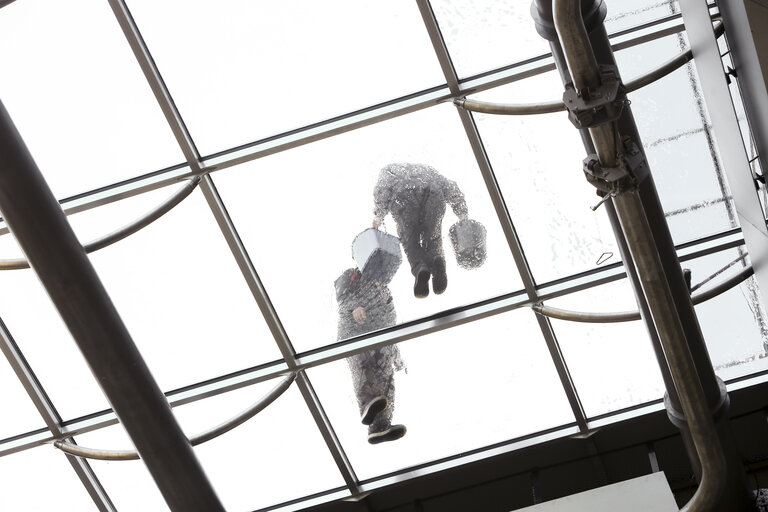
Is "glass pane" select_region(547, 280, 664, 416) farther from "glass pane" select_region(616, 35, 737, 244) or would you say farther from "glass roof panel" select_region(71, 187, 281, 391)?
"glass roof panel" select_region(71, 187, 281, 391)

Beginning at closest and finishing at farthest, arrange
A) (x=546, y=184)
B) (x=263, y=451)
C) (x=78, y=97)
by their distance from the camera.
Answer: (x=78, y=97) → (x=546, y=184) → (x=263, y=451)

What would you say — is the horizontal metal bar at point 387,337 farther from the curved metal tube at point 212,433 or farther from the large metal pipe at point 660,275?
the large metal pipe at point 660,275

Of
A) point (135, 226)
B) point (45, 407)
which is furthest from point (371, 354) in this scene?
point (45, 407)

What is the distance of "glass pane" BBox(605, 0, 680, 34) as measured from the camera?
12.9 meters

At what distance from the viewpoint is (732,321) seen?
1450 centimetres

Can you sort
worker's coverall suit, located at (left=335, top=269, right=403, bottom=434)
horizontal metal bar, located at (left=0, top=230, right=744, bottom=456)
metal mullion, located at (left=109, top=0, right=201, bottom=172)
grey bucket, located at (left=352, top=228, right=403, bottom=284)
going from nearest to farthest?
1. metal mullion, located at (left=109, top=0, right=201, bottom=172)
2. horizontal metal bar, located at (left=0, top=230, right=744, bottom=456)
3. grey bucket, located at (left=352, top=228, right=403, bottom=284)
4. worker's coverall suit, located at (left=335, top=269, right=403, bottom=434)

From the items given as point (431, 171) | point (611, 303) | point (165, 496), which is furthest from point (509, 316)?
point (165, 496)

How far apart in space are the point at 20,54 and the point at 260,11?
3.57m

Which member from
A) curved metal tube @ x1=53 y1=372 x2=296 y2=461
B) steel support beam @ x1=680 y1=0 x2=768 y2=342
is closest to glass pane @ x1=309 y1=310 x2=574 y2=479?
curved metal tube @ x1=53 y1=372 x2=296 y2=461

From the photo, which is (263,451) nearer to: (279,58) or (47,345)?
(47,345)

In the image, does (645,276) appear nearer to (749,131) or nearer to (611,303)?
(749,131)

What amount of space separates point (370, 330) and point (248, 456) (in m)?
3.19

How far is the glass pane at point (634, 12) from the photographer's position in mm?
12887

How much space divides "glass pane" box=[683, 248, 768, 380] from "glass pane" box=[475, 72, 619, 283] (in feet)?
5.11
